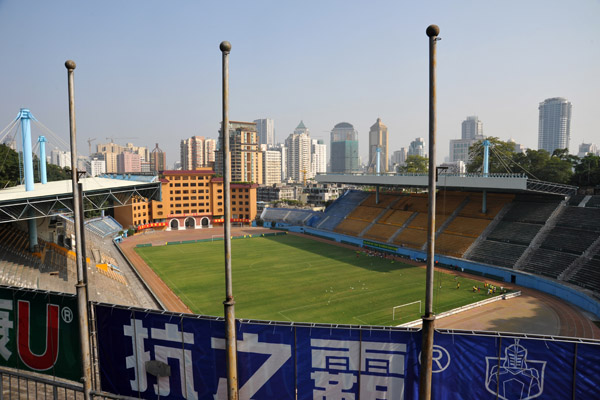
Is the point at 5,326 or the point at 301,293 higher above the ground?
the point at 5,326

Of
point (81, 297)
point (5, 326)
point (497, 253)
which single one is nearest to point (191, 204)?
point (497, 253)

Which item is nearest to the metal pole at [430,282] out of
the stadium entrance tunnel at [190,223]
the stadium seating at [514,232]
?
the stadium seating at [514,232]

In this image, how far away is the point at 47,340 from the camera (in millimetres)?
10492

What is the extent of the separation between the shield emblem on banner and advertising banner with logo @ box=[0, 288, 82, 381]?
1062 cm

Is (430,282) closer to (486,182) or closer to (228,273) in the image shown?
(228,273)

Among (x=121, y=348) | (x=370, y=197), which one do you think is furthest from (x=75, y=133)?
(x=370, y=197)

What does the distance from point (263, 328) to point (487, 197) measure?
54.7 meters

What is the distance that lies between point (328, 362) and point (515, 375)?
167 inches

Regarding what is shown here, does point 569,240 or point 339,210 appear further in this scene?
point 339,210

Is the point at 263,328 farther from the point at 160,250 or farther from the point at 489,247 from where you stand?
the point at 160,250

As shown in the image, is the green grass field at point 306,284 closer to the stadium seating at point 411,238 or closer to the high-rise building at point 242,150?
the stadium seating at point 411,238

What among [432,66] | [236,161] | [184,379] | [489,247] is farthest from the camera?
[236,161]

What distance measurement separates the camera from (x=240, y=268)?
47.7m

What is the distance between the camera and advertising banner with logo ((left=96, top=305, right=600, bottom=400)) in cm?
835
